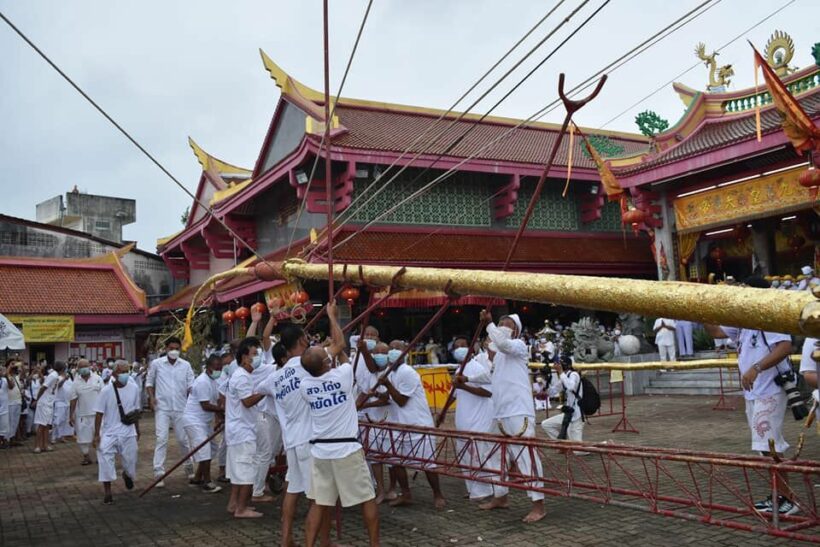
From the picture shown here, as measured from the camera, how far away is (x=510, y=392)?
674cm

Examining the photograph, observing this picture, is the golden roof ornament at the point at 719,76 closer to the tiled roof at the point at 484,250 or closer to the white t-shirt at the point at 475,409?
the tiled roof at the point at 484,250

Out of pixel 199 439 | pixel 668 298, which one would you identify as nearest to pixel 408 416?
pixel 199 439

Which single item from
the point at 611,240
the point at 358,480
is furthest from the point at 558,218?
the point at 358,480

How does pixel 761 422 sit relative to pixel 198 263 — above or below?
below

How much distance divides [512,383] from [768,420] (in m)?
2.30

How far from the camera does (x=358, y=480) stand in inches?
203

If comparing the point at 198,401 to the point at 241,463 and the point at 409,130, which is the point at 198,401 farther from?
the point at 409,130

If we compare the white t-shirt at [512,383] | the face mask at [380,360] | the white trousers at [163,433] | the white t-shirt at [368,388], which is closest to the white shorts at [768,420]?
the white t-shirt at [512,383]

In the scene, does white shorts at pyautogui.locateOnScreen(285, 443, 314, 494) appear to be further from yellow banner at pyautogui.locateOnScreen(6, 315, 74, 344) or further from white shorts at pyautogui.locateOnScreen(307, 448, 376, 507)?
yellow banner at pyautogui.locateOnScreen(6, 315, 74, 344)

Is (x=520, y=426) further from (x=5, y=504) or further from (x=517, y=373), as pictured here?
(x=5, y=504)

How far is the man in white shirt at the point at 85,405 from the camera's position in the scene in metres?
12.5

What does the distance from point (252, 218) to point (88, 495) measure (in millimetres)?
15442

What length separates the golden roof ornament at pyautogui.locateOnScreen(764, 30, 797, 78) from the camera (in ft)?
56.5

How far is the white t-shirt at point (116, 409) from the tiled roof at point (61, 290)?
2044cm
